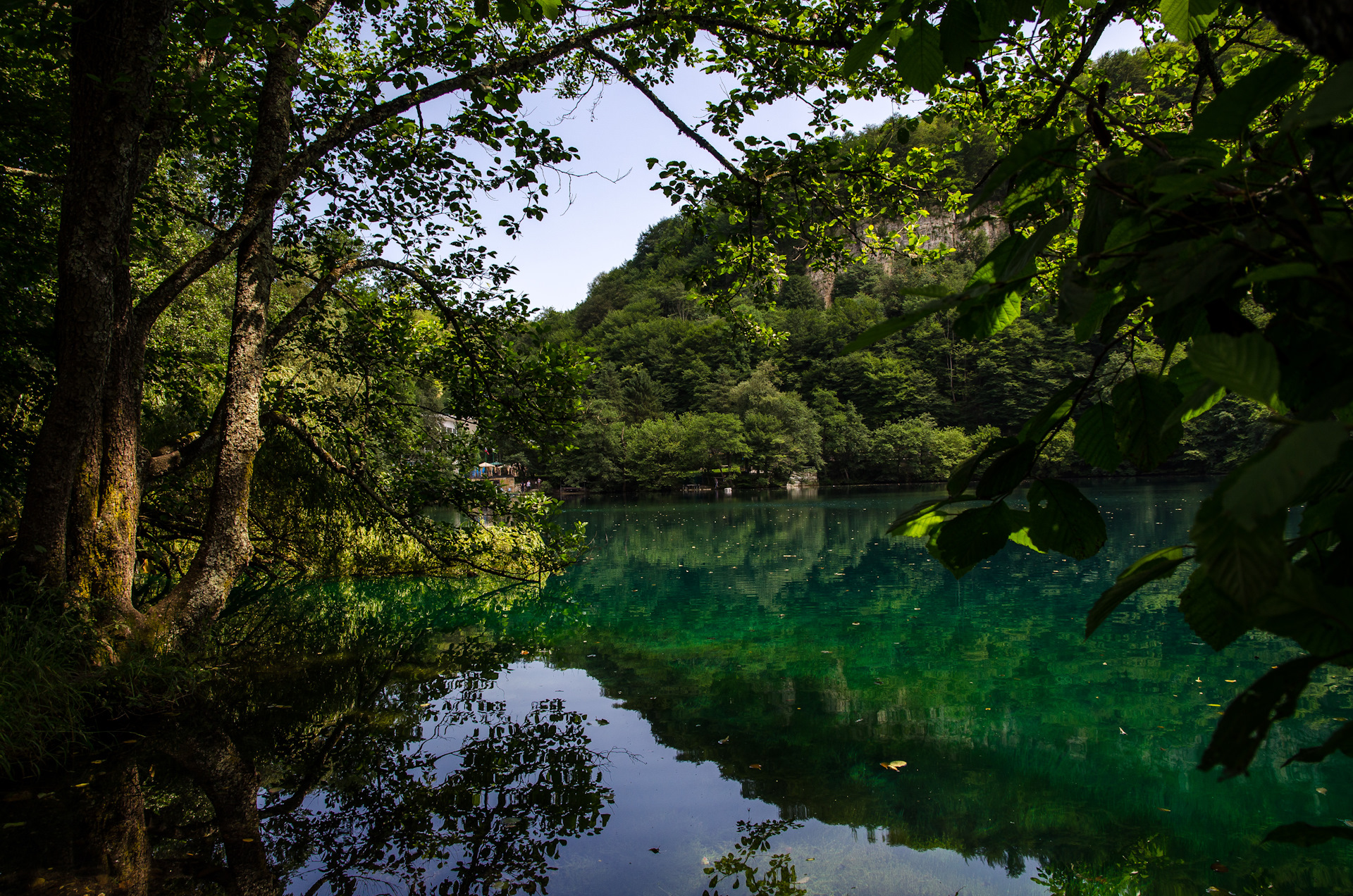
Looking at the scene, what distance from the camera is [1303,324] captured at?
2.09 feet

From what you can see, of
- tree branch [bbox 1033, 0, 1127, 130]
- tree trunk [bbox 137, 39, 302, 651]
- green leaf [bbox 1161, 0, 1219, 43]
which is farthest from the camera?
tree trunk [bbox 137, 39, 302, 651]

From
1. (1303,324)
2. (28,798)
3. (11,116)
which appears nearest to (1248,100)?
(1303,324)

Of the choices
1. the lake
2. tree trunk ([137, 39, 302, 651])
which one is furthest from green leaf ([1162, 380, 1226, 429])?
tree trunk ([137, 39, 302, 651])

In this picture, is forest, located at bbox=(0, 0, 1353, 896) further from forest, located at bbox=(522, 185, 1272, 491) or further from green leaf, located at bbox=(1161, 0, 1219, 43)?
→ forest, located at bbox=(522, 185, 1272, 491)

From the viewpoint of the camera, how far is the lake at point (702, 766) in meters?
3.81

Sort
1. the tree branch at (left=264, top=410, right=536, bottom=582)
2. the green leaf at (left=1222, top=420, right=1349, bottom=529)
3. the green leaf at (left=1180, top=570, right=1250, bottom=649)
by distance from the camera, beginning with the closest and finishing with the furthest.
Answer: the green leaf at (left=1222, top=420, right=1349, bottom=529) → the green leaf at (left=1180, top=570, right=1250, bottom=649) → the tree branch at (left=264, top=410, right=536, bottom=582)

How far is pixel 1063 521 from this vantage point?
0.83 metres

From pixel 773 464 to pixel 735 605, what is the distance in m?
40.8

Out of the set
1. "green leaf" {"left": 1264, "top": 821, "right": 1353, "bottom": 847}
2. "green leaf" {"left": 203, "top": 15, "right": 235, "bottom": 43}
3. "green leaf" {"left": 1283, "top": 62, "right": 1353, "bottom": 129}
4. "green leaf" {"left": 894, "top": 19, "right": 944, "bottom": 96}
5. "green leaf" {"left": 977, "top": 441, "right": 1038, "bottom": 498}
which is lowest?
"green leaf" {"left": 1264, "top": 821, "right": 1353, "bottom": 847}

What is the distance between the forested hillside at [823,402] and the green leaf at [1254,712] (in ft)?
146

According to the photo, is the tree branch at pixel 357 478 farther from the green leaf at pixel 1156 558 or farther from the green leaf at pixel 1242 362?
the green leaf at pixel 1242 362

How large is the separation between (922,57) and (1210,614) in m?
0.87

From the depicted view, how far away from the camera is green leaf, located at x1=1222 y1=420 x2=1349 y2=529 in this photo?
364 mm

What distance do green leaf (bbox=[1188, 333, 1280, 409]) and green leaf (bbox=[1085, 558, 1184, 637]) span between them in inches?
8.4
